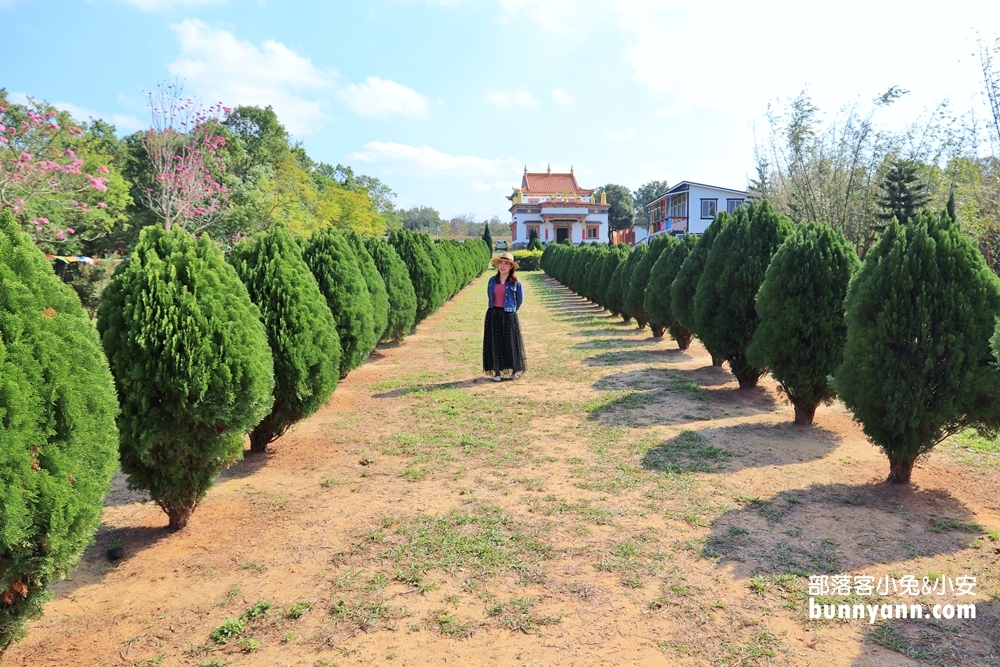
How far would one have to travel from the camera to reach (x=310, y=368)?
5551 mm

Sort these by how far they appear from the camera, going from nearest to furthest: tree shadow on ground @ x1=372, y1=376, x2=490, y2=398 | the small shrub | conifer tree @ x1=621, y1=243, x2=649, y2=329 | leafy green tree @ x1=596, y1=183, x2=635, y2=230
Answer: tree shadow on ground @ x1=372, y1=376, x2=490, y2=398 < conifer tree @ x1=621, y1=243, x2=649, y2=329 < the small shrub < leafy green tree @ x1=596, y1=183, x2=635, y2=230

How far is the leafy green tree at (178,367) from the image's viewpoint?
369cm

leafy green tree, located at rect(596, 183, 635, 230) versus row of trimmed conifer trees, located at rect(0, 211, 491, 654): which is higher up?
leafy green tree, located at rect(596, 183, 635, 230)

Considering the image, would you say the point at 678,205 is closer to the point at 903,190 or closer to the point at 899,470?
the point at 903,190

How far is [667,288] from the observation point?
11422 mm

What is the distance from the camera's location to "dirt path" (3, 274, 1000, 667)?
2.88 meters

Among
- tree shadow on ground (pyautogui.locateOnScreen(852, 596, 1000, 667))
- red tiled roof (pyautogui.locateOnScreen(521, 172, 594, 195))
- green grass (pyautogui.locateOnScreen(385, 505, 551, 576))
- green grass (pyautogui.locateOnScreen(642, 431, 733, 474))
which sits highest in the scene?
red tiled roof (pyautogui.locateOnScreen(521, 172, 594, 195))

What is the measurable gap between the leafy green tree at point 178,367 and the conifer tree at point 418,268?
927 cm

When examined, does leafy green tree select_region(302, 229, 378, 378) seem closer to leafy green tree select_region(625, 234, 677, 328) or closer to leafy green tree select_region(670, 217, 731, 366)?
leafy green tree select_region(670, 217, 731, 366)

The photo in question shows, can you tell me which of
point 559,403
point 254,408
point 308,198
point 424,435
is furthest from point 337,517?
point 308,198

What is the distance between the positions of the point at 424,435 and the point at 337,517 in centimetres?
204

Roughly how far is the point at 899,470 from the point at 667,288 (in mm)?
6908

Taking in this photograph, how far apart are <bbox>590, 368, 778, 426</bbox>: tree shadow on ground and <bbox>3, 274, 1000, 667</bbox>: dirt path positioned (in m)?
0.18

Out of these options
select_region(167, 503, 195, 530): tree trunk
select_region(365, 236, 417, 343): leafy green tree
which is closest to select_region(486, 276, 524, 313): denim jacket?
select_region(365, 236, 417, 343): leafy green tree
